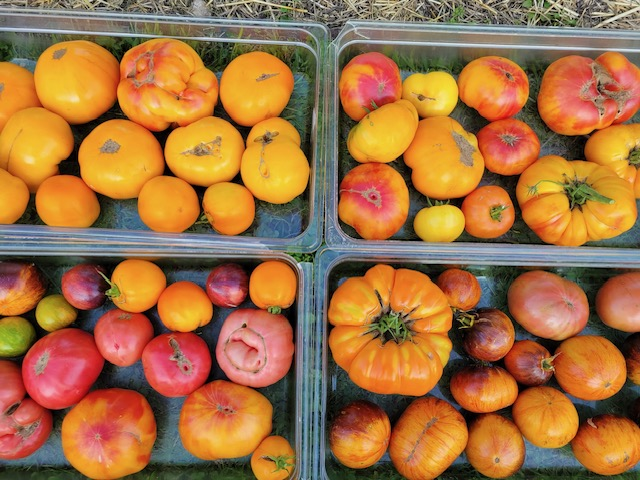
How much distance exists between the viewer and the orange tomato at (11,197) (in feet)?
4.32

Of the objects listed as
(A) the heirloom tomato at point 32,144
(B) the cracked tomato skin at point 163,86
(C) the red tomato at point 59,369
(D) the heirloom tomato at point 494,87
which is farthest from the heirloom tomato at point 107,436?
(D) the heirloom tomato at point 494,87

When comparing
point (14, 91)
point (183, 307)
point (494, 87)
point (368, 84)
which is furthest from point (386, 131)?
point (14, 91)

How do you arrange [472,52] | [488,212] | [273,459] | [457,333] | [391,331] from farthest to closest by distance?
[472,52]
[457,333]
[488,212]
[391,331]
[273,459]

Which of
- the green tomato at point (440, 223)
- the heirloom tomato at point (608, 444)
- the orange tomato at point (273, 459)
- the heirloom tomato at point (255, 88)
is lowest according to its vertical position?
the heirloom tomato at point (608, 444)

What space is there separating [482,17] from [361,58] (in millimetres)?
618

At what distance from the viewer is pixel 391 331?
Result: 1.35 metres

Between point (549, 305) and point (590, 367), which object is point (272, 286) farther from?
point (590, 367)

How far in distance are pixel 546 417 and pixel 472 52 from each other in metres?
1.26

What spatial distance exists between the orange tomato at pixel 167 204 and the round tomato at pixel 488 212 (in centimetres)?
87

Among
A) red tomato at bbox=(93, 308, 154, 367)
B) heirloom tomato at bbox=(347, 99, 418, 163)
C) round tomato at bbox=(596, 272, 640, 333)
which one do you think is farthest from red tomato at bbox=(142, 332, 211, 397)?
round tomato at bbox=(596, 272, 640, 333)

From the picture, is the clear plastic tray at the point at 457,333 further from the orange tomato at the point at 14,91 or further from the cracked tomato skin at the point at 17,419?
the orange tomato at the point at 14,91

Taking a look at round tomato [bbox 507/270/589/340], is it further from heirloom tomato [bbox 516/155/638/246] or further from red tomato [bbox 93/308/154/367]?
red tomato [bbox 93/308/154/367]

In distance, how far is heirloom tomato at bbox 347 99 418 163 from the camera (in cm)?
138

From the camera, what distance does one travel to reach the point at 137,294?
1.34 meters
